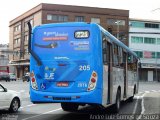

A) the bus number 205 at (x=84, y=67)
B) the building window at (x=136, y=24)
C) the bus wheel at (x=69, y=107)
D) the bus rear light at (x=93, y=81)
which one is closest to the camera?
the bus rear light at (x=93, y=81)

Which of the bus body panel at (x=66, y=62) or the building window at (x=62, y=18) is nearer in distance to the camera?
the bus body panel at (x=66, y=62)

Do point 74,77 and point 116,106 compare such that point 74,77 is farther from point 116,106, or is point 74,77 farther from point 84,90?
point 116,106

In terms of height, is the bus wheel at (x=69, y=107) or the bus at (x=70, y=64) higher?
the bus at (x=70, y=64)

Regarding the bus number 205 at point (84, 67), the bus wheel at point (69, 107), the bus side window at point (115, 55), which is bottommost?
the bus wheel at point (69, 107)

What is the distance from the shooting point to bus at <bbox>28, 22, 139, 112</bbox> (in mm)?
11438

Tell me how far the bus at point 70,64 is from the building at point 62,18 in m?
62.1

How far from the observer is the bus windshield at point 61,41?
1166 centimetres

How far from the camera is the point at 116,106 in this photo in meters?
14.1

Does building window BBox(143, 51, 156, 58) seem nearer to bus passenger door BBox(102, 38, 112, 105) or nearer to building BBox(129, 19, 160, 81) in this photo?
building BBox(129, 19, 160, 81)

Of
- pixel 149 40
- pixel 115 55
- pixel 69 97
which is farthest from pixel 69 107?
pixel 149 40

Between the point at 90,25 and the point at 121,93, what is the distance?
189 inches

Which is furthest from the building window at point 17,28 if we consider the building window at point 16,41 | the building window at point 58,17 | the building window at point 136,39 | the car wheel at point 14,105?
the car wheel at point 14,105

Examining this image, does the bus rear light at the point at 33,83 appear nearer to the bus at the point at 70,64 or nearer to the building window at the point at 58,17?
the bus at the point at 70,64

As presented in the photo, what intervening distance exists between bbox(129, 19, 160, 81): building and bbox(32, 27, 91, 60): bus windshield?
73694 millimetres
